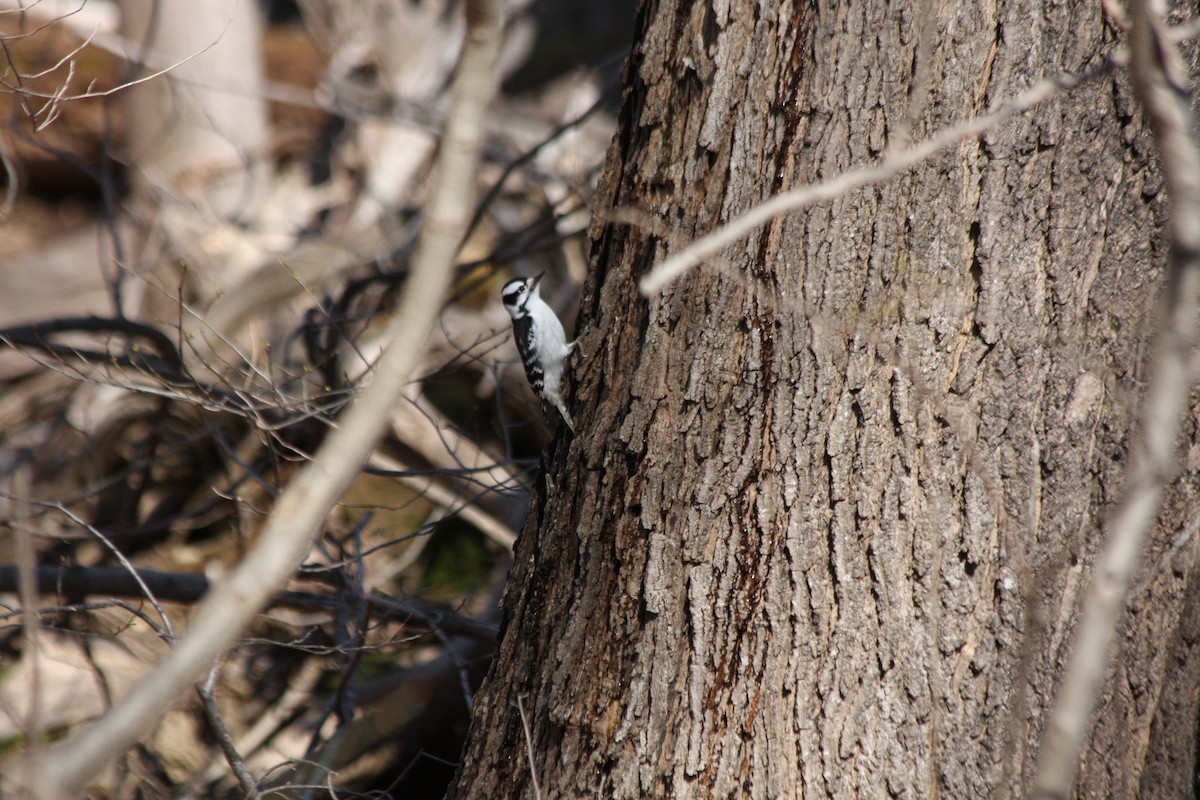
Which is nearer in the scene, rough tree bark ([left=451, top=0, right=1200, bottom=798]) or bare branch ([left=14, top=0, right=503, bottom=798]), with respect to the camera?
bare branch ([left=14, top=0, right=503, bottom=798])

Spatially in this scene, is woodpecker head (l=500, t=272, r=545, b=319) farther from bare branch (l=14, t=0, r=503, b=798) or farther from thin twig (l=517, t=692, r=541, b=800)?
bare branch (l=14, t=0, r=503, b=798)

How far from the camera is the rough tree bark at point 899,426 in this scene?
6.84 ft

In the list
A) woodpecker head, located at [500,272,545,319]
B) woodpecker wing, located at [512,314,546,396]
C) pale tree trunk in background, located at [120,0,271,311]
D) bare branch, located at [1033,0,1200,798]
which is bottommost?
bare branch, located at [1033,0,1200,798]

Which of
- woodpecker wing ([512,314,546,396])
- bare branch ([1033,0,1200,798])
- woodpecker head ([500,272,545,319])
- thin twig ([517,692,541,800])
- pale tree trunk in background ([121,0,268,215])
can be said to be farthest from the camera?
pale tree trunk in background ([121,0,268,215])

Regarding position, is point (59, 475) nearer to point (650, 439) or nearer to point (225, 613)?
point (650, 439)

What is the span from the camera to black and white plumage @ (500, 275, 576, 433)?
374cm

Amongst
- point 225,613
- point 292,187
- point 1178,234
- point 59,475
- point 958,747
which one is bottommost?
point 225,613

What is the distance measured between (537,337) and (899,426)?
7.23 ft

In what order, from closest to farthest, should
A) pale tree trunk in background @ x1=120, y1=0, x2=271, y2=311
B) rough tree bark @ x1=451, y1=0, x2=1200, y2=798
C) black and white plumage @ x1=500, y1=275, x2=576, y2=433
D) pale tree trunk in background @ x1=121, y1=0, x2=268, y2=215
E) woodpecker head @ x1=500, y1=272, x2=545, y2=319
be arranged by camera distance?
1. rough tree bark @ x1=451, y1=0, x2=1200, y2=798
2. black and white plumage @ x1=500, y1=275, x2=576, y2=433
3. woodpecker head @ x1=500, y1=272, x2=545, y2=319
4. pale tree trunk in background @ x1=120, y1=0, x2=271, y2=311
5. pale tree trunk in background @ x1=121, y1=0, x2=268, y2=215

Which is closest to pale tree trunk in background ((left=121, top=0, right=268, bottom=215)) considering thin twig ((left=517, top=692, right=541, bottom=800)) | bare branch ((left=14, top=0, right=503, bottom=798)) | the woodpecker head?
the woodpecker head

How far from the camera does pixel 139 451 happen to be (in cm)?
496

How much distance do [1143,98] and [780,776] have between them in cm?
168

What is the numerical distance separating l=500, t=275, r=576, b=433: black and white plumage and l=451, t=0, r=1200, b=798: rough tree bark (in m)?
1.26

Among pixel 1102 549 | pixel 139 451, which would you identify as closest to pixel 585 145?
pixel 139 451
